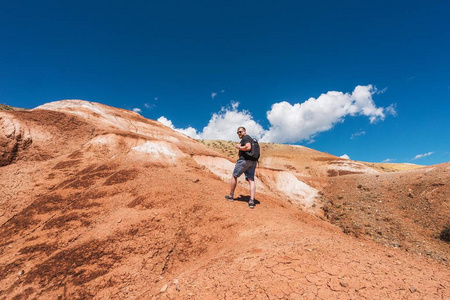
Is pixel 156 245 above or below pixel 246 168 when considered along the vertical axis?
below

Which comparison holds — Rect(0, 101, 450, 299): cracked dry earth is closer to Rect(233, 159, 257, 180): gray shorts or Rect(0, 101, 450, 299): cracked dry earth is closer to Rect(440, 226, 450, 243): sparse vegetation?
Rect(233, 159, 257, 180): gray shorts

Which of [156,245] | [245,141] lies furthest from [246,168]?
[156,245]

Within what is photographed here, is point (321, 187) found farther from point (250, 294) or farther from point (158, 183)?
point (250, 294)

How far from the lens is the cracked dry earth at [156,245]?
281 cm

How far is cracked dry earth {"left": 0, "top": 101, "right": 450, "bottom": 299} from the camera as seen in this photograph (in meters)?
2.81

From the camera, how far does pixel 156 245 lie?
202 inches

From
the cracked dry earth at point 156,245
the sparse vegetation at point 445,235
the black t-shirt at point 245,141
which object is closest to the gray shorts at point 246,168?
the black t-shirt at point 245,141

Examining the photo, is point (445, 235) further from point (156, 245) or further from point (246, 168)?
point (156, 245)

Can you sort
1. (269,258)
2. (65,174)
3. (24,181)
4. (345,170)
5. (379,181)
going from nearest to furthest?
(269,258)
(24,181)
(65,174)
(379,181)
(345,170)

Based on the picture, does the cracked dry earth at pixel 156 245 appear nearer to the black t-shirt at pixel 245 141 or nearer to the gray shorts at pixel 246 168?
the gray shorts at pixel 246 168

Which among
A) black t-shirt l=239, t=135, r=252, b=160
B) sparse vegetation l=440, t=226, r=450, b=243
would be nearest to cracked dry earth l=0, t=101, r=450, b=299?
black t-shirt l=239, t=135, r=252, b=160

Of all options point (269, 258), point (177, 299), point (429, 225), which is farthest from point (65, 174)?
point (429, 225)

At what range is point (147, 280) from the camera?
4.24 meters

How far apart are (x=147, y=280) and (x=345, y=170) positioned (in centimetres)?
4769
